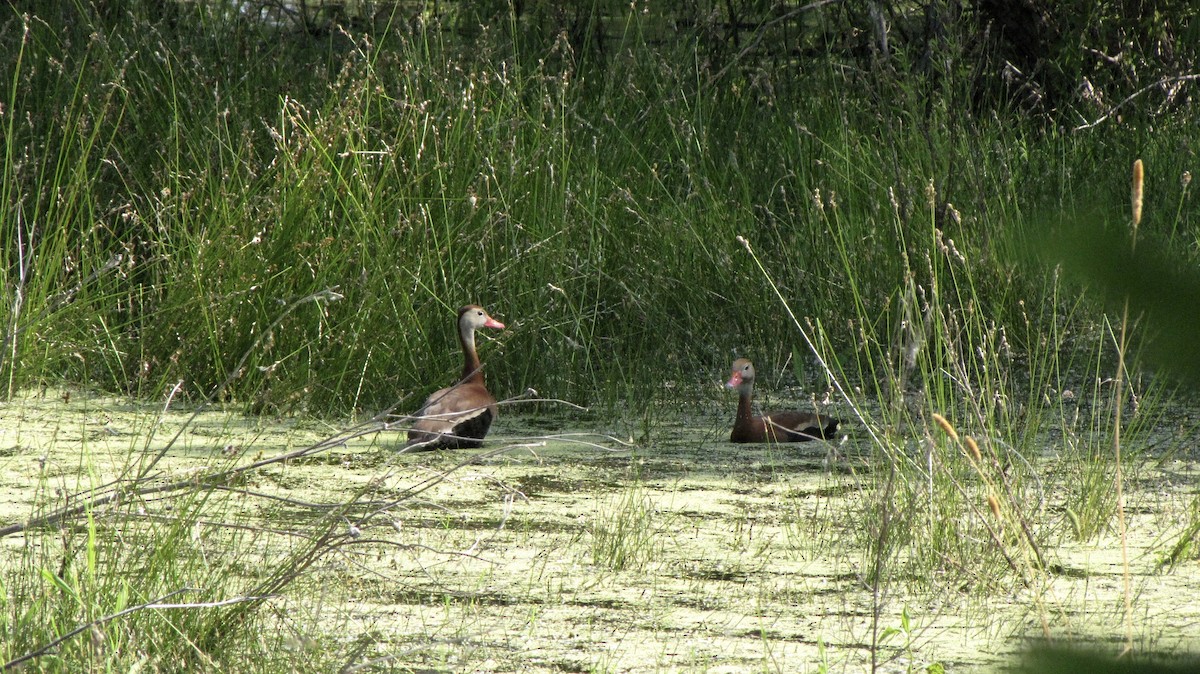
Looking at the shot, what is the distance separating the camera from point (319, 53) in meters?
7.09

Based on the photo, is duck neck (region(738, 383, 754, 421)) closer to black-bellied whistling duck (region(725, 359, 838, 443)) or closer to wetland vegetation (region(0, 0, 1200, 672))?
black-bellied whistling duck (region(725, 359, 838, 443))

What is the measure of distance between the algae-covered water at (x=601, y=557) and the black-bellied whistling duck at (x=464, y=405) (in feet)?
0.28

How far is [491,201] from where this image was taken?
529 cm

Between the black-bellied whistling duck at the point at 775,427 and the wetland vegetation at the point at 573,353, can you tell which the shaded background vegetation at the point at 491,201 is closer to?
the wetland vegetation at the point at 573,353

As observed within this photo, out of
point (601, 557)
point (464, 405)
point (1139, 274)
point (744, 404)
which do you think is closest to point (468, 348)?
point (464, 405)

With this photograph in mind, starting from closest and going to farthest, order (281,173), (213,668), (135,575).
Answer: (213,668) → (135,575) → (281,173)

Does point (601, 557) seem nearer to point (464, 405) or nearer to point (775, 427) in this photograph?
point (464, 405)

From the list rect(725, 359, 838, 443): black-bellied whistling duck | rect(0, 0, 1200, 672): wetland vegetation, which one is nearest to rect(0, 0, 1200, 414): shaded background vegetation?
rect(0, 0, 1200, 672): wetland vegetation

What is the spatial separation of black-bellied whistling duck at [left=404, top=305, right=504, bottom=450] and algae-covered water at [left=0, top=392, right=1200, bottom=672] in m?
0.08

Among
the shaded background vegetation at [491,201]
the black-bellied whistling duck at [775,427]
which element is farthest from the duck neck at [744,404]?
the shaded background vegetation at [491,201]

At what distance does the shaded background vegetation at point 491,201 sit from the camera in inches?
199

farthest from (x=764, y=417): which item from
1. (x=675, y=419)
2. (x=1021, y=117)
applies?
(x=1021, y=117)

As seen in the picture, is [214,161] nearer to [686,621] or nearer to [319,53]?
[319,53]

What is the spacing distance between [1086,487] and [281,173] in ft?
9.63
